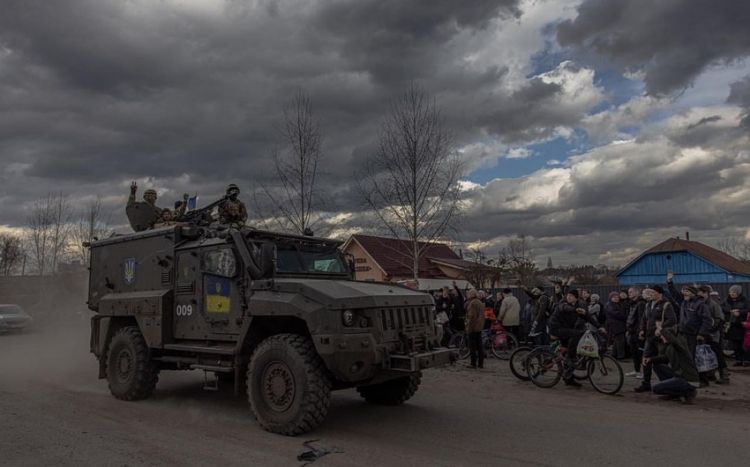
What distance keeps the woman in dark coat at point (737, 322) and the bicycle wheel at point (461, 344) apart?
5705 millimetres

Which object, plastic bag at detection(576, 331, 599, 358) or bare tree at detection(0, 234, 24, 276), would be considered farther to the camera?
bare tree at detection(0, 234, 24, 276)

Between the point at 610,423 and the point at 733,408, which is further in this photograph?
the point at 733,408

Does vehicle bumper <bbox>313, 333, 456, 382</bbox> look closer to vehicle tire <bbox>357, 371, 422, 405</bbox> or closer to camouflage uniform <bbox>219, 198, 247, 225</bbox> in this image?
vehicle tire <bbox>357, 371, 422, 405</bbox>

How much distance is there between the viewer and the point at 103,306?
9945 mm

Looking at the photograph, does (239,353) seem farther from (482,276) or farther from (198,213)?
(482,276)

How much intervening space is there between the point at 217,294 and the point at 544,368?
5.87 m

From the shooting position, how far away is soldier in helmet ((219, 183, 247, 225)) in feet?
32.9

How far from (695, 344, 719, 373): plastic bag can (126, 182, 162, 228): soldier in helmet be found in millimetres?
9724

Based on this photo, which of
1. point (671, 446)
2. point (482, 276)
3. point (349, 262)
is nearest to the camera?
point (671, 446)

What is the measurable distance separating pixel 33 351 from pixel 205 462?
1359cm

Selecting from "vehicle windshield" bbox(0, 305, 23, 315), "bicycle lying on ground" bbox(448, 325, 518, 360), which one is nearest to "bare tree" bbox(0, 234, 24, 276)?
"vehicle windshield" bbox(0, 305, 23, 315)

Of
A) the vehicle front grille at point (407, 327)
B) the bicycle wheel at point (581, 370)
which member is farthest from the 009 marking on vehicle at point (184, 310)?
the bicycle wheel at point (581, 370)

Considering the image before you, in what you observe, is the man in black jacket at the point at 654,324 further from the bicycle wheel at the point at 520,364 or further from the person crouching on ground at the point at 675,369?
the bicycle wheel at the point at 520,364

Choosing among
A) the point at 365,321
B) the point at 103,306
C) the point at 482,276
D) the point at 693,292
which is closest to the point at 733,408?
the point at 693,292
